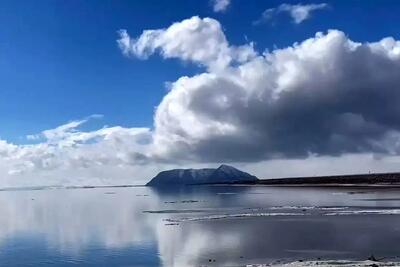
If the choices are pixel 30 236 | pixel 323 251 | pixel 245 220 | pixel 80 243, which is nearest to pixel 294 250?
pixel 323 251

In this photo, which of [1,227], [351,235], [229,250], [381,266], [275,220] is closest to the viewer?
[381,266]

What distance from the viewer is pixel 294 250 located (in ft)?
113

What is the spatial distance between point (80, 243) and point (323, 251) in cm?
1956

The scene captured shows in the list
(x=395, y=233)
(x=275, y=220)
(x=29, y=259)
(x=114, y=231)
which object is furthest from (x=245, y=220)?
(x=29, y=259)

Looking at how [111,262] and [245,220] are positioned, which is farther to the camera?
[245,220]

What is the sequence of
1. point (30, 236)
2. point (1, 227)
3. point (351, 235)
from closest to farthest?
point (351, 235)
point (30, 236)
point (1, 227)

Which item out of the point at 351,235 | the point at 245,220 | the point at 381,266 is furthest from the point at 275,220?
the point at 381,266

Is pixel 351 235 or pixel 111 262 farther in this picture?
pixel 351 235

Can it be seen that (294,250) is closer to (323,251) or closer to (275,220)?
(323,251)

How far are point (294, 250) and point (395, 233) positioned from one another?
36.0 ft

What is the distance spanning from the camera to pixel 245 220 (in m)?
55.2

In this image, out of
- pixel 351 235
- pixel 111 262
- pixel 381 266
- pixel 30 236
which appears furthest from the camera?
pixel 30 236

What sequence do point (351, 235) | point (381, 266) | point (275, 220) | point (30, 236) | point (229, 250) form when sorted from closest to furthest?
point (381, 266) → point (229, 250) → point (351, 235) → point (30, 236) → point (275, 220)

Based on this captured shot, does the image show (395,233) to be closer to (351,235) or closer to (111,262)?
(351,235)
